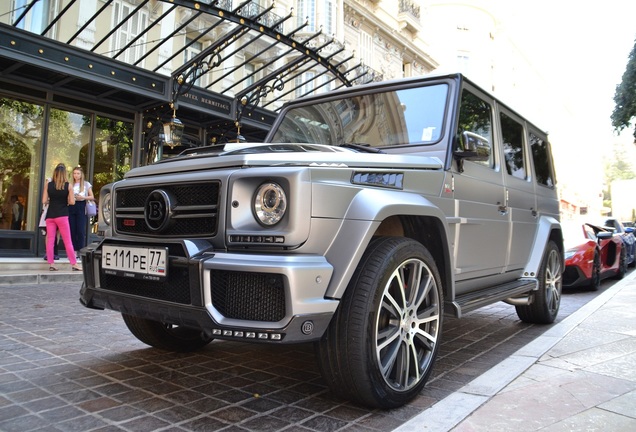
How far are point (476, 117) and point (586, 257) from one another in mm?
5526

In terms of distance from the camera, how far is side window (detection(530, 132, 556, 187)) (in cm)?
522

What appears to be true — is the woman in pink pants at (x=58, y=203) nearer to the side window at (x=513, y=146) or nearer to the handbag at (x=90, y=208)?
the handbag at (x=90, y=208)

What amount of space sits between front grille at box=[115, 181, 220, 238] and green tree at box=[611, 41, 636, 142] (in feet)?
57.9

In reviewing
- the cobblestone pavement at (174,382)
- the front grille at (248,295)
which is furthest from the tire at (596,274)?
the front grille at (248,295)

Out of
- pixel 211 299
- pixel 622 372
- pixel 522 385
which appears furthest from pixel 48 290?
pixel 622 372

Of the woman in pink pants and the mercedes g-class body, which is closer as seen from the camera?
the mercedes g-class body

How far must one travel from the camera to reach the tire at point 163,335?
3.36 m

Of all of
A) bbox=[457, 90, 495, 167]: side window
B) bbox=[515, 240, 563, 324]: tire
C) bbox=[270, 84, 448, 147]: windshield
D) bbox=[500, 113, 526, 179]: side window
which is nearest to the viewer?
bbox=[270, 84, 448, 147]: windshield

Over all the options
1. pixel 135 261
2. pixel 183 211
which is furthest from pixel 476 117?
pixel 135 261

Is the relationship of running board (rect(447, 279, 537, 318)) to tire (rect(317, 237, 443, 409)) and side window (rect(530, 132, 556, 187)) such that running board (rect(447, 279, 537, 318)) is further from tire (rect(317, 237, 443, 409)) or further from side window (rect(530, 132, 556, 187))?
side window (rect(530, 132, 556, 187))

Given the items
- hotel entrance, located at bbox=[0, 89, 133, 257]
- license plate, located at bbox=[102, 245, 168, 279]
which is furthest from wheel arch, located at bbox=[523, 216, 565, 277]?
hotel entrance, located at bbox=[0, 89, 133, 257]

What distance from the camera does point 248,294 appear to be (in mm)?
2145

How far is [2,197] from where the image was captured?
9531 mm

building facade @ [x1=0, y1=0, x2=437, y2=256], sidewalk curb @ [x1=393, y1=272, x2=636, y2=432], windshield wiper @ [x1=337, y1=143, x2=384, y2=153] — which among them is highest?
building facade @ [x1=0, y1=0, x2=437, y2=256]
